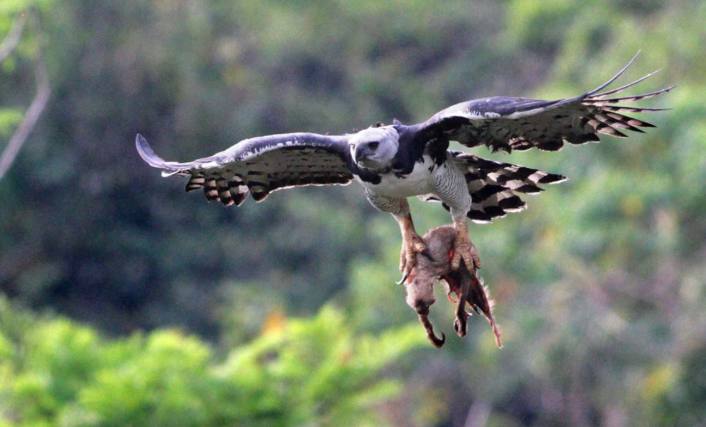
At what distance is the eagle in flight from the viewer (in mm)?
7020

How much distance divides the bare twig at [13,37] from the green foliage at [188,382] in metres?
2.31

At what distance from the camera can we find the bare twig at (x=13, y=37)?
36.6ft

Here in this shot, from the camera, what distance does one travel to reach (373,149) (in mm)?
7012

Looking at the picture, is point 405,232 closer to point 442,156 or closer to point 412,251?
point 412,251

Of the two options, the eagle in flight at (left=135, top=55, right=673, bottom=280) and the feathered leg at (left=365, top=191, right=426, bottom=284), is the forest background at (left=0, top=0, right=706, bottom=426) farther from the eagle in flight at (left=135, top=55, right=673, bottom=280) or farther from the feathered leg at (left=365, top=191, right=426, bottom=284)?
the feathered leg at (left=365, top=191, right=426, bottom=284)

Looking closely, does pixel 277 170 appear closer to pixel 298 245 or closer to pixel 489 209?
→ pixel 489 209

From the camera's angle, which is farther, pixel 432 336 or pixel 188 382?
pixel 188 382

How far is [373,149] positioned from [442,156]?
0.51 m

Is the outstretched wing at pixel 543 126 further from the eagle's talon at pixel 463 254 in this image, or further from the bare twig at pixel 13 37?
the bare twig at pixel 13 37

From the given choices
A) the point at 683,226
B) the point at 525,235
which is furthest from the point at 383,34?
the point at 683,226

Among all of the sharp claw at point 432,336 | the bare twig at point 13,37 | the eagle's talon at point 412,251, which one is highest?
the bare twig at point 13,37

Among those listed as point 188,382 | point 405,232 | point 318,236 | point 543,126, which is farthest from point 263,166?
point 318,236

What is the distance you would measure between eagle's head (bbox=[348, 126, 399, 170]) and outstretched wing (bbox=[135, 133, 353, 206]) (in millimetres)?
301

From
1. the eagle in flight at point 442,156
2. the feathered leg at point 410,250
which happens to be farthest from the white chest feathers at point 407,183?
the feathered leg at point 410,250
